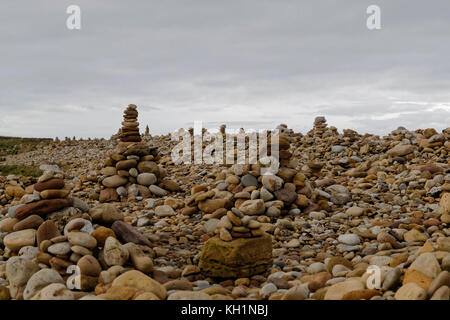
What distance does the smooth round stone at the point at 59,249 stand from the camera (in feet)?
21.6

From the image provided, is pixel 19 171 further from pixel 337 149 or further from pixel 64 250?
pixel 64 250

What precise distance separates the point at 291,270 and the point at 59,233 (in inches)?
171

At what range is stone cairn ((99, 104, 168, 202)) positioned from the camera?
44.5 feet

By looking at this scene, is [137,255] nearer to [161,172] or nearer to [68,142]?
[161,172]

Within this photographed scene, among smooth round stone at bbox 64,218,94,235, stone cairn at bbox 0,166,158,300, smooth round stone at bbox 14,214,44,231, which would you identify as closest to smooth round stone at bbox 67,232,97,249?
stone cairn at bbox 0,166,158,300

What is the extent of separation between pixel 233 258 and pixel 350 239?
290 centimetres

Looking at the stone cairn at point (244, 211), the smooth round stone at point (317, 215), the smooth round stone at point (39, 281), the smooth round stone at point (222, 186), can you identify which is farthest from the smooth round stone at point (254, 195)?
the smooth round stone at point (39, 281)

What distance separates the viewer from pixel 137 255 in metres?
6.79

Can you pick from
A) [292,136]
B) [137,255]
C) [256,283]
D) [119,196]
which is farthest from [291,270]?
[292,136]

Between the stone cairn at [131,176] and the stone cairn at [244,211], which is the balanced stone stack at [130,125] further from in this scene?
the stone cairn at [244,211]

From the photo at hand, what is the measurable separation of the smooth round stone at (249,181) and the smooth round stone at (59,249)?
18.7 feet

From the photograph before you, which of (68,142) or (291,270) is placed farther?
(68,142)

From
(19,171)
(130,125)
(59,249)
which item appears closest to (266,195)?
(59,249)

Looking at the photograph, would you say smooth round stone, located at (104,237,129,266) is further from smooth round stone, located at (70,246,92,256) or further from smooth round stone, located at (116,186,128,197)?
smooth round stone, located at (116,186,128,197)
